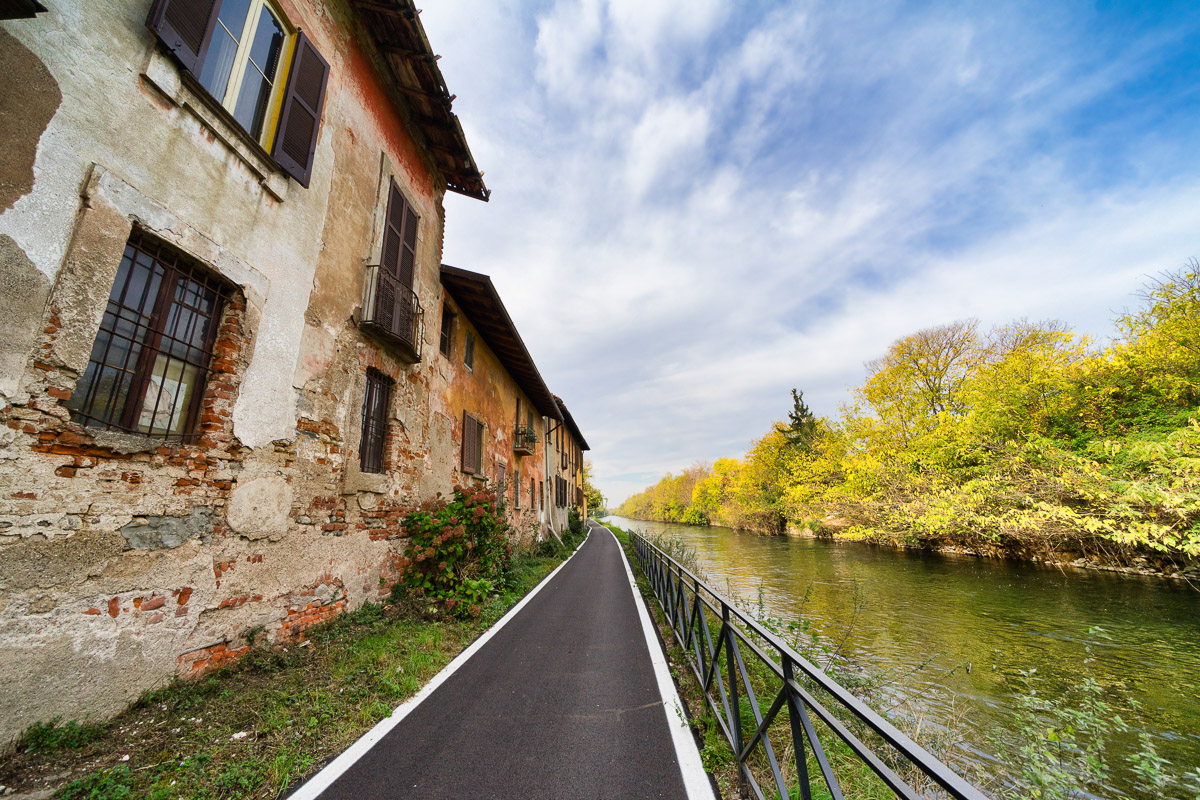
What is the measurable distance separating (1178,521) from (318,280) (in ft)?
→ 53.1

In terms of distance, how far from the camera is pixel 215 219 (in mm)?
3729

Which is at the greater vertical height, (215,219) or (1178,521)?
(215,219)

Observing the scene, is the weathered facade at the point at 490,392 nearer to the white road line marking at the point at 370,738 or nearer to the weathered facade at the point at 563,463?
the weathered facade at the point at 563,463

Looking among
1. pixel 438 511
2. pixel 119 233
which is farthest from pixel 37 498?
pixel 438 511

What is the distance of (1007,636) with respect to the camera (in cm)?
681

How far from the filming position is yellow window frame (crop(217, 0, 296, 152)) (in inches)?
166

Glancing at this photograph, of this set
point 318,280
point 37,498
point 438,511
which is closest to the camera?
point 37,498

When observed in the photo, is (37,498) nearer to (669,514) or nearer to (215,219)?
(215,219)

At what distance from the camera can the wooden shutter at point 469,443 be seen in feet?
29.6

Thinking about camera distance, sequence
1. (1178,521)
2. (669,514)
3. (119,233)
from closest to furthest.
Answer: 1. (119,233)
2. (1178,521)
3. (669,514)

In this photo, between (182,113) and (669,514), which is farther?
(669,514)

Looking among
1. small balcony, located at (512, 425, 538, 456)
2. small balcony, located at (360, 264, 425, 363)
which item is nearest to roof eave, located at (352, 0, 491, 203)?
small balcony, located at (360, 264, 425, 363)

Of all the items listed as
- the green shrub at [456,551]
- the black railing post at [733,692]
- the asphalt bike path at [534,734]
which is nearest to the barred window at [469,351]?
the green shrub at [456,551]

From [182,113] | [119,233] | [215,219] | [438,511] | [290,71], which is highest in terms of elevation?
[290,71]
